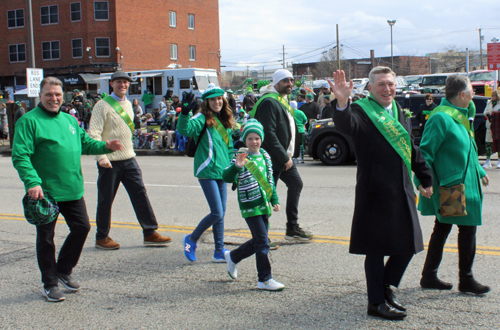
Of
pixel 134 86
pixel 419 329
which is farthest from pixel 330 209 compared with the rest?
pixel 134 86

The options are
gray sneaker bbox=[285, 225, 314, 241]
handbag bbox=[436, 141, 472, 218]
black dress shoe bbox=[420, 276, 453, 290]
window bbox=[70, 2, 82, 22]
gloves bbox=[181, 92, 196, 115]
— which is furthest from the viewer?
window bbox=[70, 2, 82, 22]

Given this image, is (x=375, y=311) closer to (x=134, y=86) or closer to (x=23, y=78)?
(x=134, y=86)

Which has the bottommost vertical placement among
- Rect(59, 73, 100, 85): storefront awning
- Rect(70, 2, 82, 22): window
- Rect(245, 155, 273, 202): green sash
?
Rect(245, 155, 273, 202): green sash

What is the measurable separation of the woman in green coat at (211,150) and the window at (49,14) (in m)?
42.2

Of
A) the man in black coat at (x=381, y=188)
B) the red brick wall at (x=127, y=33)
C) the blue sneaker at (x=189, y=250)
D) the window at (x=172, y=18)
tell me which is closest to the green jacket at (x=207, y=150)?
the blue sneaker at (x=189, y=250)

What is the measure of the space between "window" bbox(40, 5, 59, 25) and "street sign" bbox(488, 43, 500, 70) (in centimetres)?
3412

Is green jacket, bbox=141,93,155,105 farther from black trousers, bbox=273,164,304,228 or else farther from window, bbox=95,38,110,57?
black trousers, bbox=273,164,304,228

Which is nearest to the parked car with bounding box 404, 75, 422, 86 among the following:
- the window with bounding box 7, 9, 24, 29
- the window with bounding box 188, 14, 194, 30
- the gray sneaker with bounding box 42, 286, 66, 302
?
the window with bounding box 188, 14, 194, 30

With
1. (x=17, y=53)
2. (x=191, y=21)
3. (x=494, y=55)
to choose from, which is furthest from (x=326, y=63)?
(x=494, y=55)

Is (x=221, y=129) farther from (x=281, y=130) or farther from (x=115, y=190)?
(x=115, y=190)

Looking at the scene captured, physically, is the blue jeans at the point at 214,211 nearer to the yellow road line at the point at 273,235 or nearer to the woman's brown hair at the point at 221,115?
the woman's brown hair at the point at 221,115

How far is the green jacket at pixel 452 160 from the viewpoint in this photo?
4.08 meters

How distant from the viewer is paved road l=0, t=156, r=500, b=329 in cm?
387

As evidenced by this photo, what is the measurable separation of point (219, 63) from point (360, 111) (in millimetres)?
48485
